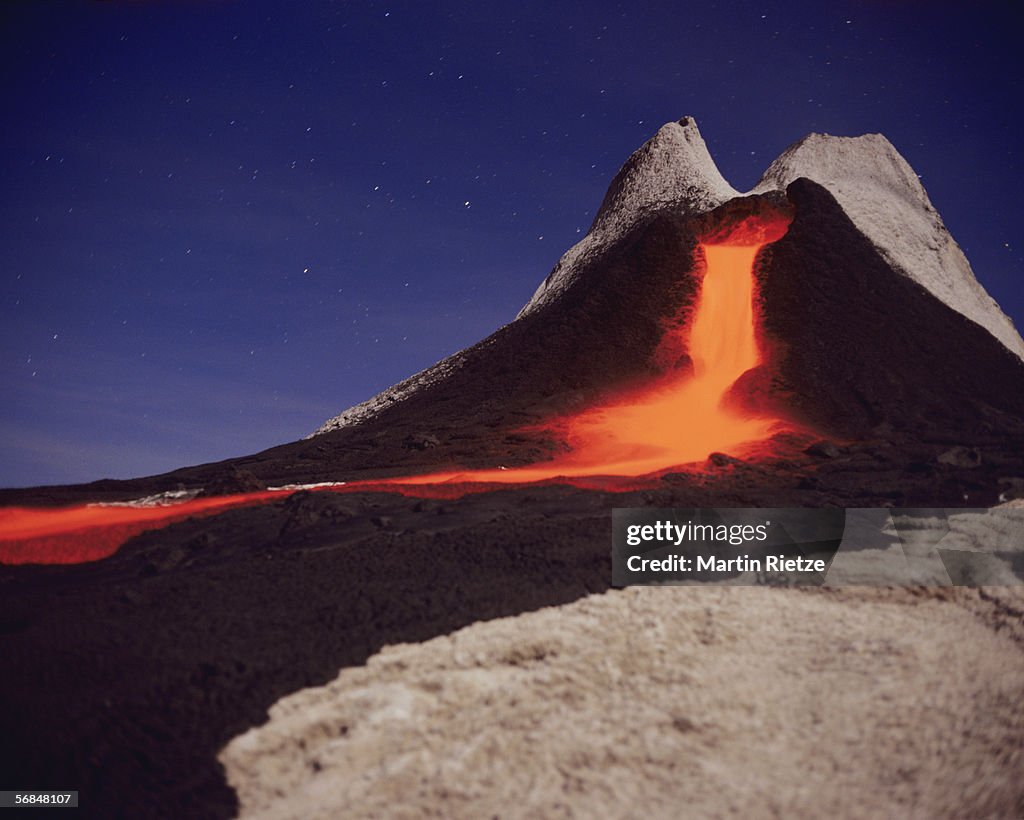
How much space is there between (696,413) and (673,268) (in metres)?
6.83

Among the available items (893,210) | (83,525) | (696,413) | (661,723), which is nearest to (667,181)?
(893,210)

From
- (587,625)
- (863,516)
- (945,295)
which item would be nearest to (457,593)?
(587,625)

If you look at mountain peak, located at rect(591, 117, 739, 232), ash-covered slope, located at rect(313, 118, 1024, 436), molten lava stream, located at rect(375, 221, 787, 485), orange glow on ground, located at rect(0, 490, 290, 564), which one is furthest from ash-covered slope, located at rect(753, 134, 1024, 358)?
orange glow on ground, located at rect(0, 490, 290, 564)

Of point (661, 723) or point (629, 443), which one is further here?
point (629, 443)

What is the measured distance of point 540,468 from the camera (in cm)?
1348

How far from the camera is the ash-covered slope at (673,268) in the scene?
19094mm

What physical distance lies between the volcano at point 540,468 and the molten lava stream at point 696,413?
0.32 ft

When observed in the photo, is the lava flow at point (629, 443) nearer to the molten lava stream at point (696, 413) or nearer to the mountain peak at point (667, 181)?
the molten lava stream at point (696, 413)

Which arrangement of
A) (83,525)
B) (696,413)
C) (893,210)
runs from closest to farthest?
(83,525) < (696,413) < (893,210)

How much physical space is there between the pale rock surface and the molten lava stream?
586cm

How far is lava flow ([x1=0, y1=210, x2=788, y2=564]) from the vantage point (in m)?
11.4

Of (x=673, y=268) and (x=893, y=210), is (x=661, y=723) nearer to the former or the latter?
(x=673, y=268)

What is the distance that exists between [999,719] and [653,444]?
950 cm

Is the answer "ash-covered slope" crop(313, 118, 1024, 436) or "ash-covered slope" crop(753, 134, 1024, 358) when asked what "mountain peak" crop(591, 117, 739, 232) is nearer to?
"ash-covered slope" crop(313, 118, 1024, 436)
